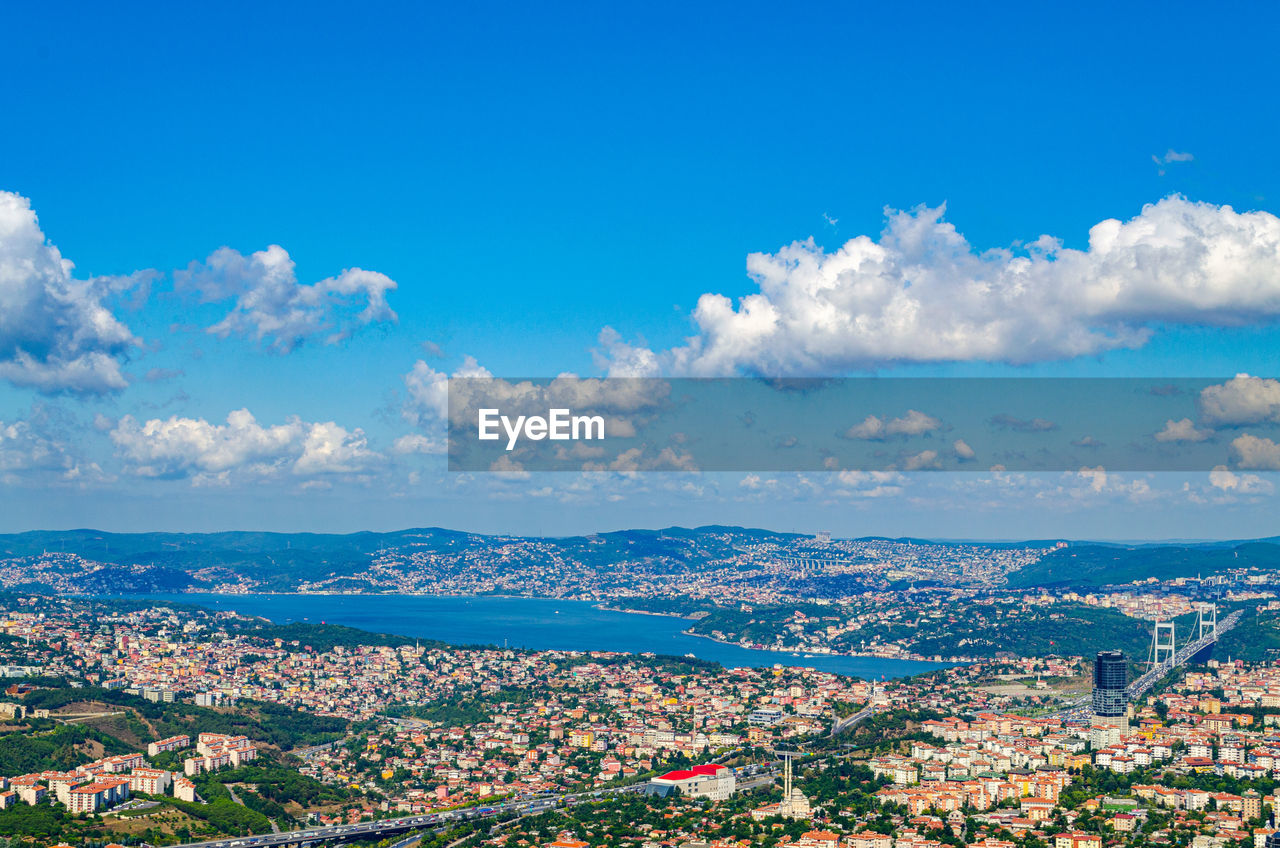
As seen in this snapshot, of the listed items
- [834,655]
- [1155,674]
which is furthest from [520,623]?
[1155,674]

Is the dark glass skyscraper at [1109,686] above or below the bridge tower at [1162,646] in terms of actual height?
above

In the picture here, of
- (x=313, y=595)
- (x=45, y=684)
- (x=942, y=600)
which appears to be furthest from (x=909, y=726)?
(x=313, y=595)

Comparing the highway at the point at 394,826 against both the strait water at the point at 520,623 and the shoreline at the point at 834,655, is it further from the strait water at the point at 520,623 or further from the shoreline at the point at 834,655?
the shoreline at the point at 834,655

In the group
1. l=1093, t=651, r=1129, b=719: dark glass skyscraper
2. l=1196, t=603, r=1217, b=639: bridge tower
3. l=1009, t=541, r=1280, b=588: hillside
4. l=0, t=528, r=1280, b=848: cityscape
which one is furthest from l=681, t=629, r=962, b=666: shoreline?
l=1009, t=541, r=1280, b=588: hillside

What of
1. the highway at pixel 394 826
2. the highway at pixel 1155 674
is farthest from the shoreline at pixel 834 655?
the highway at pixel 394 826

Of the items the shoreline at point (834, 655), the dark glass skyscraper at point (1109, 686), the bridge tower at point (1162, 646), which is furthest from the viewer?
the shoreline at point (834, 655)

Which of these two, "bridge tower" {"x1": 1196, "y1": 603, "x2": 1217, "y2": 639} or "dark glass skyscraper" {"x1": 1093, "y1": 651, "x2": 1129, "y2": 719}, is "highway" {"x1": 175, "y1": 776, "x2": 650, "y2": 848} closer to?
"dark glass skyscraper" {"x1": 1093, "y1": 651, "x2": 1129, "y2": 719}

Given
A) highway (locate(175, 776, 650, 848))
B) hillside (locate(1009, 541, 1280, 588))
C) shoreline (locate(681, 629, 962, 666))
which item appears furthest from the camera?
hillside (locate(1009, 541, 1280, 588))
